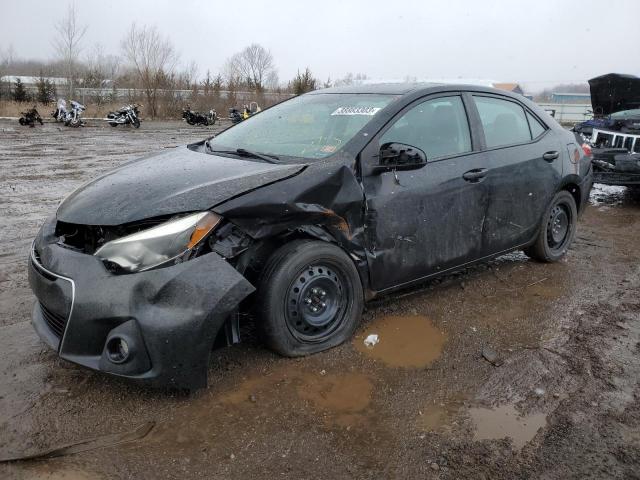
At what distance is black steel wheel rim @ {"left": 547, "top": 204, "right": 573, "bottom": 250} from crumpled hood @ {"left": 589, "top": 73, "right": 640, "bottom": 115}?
644 cm

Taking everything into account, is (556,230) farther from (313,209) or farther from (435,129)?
(313,209)

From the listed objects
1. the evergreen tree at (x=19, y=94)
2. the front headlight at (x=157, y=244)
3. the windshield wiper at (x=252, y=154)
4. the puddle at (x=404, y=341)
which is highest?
the evergreen tree at (x=19, y=94)

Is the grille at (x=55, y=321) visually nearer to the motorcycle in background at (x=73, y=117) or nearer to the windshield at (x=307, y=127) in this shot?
the windshield at (x=307, y=127)

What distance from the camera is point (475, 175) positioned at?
3.77m

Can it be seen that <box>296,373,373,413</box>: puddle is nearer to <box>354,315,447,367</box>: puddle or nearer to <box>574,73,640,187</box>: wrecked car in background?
<box>354,315,447,367</box>: puddle

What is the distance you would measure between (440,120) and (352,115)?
67cm

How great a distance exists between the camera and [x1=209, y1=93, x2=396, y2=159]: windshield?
343cm

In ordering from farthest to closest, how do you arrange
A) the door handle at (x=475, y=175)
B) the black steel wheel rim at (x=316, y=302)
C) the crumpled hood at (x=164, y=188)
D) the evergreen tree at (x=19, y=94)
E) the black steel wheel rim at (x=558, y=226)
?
the evergreen tree at (x=19, y=94) → the black steel wheel rim at (x=558, y=226) → the door handle at (x=475, y=175) → the black steel wheel rim at (x=316, y=302) → the crumpled hood at (x=164, y=188)

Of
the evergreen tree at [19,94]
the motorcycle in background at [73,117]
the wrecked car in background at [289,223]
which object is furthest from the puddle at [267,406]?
the evergreen tree at [19,94]

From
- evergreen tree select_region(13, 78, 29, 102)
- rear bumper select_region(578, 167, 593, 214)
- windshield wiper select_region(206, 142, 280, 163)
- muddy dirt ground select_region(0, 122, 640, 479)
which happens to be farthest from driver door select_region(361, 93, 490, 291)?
evergreen tree select_region(13, 78, 29, 102)

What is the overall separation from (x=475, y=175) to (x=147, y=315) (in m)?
2.47

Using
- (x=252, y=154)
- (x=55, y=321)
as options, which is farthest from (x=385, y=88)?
(x=55, y=321)

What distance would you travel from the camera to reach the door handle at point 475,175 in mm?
3726

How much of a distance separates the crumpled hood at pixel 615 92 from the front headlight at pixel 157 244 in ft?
32.7
